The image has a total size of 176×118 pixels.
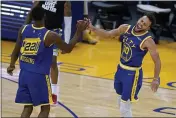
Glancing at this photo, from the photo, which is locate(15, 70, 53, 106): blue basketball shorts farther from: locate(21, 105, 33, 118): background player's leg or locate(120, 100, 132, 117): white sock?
locate(120, 100, 132, 117): white sock

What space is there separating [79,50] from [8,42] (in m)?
1.82

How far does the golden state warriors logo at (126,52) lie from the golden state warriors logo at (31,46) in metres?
0.98

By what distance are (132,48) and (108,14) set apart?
273 inches

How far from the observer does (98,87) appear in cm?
834

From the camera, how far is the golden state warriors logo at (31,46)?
5.53m

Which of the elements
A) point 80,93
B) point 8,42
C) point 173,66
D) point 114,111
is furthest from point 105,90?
point 8,42

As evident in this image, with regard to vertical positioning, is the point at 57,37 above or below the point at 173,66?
above

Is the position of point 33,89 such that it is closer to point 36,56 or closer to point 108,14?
point 36,56

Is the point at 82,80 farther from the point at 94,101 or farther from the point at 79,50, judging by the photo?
the point at 79,50

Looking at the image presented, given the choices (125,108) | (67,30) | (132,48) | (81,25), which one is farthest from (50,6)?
(125,108)

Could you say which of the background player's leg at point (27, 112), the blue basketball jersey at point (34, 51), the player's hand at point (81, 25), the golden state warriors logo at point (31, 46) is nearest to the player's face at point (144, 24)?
the player's hand at point (81, 25)

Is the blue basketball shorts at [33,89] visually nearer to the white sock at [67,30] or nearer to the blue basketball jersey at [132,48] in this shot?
the blue basketball jersey at [132,48]

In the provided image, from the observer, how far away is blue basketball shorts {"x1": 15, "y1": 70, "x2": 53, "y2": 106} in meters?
5.63

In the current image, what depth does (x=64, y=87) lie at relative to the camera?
8.30m
